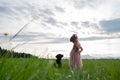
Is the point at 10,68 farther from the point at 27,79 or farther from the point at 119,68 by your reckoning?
the point at 119,68

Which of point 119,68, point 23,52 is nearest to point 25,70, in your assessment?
point 23,52

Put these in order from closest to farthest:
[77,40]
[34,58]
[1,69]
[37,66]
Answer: [1,69] < [37,66] < [34,58] < [77,40]

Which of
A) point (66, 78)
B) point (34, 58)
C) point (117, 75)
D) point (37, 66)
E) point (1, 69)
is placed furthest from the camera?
point (66, 78)

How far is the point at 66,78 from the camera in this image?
5535mm

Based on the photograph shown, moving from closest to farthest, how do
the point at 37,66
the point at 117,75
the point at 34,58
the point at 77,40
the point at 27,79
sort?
the point at 27,79 → the point at 37,66 → the point at 34,58 → the point at 117,75 → the point at 77,40

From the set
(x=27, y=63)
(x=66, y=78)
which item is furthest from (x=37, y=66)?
(x=66, y=78)

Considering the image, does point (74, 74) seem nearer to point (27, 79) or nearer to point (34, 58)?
point (34, 58)

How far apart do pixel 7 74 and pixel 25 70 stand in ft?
0.66

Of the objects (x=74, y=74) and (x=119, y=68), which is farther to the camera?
(x=74, y=74)

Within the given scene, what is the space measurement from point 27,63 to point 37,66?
122 millimetres

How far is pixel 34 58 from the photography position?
3.50m

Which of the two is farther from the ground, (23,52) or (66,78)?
(23,52)

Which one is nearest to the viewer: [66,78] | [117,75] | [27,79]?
[27,79]

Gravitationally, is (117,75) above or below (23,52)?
below
